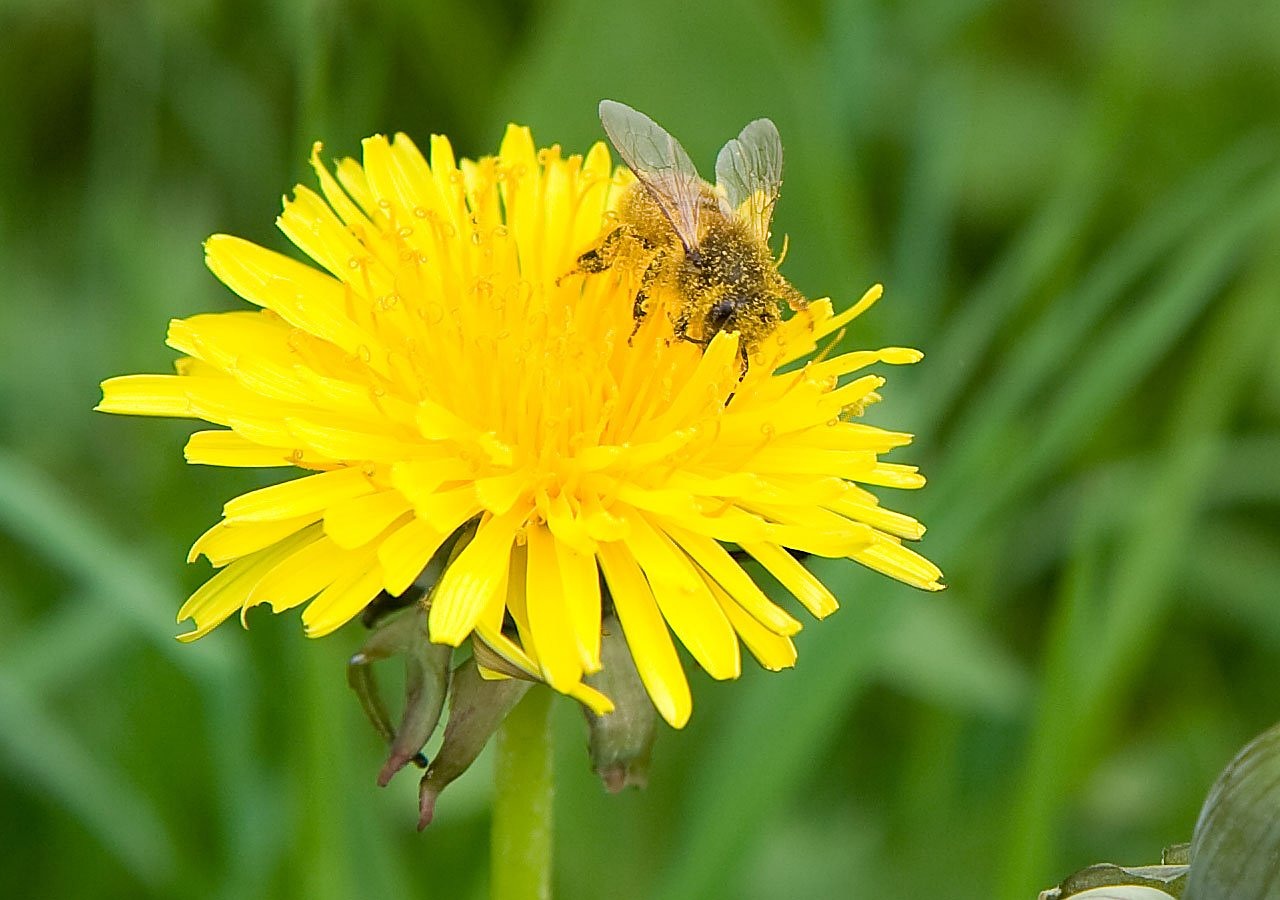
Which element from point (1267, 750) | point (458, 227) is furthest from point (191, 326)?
point (1267, 750)

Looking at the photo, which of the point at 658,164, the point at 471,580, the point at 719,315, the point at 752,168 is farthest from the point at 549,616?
the point at 752,168

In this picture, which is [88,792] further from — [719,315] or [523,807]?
[719,315]

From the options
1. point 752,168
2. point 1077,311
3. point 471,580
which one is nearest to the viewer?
point 471,580

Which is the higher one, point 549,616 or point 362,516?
point 362,516

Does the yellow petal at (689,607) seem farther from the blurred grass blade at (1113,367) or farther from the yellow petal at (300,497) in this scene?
the blurred grass blade at (1113,367)

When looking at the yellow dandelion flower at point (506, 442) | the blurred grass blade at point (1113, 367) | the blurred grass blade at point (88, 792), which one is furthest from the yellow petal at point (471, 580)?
the blurred grass blade at point (88, 792)

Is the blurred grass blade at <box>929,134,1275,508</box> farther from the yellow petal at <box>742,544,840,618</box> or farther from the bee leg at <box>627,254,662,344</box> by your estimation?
the yellow petal at <box>742,544,840,618</box>
